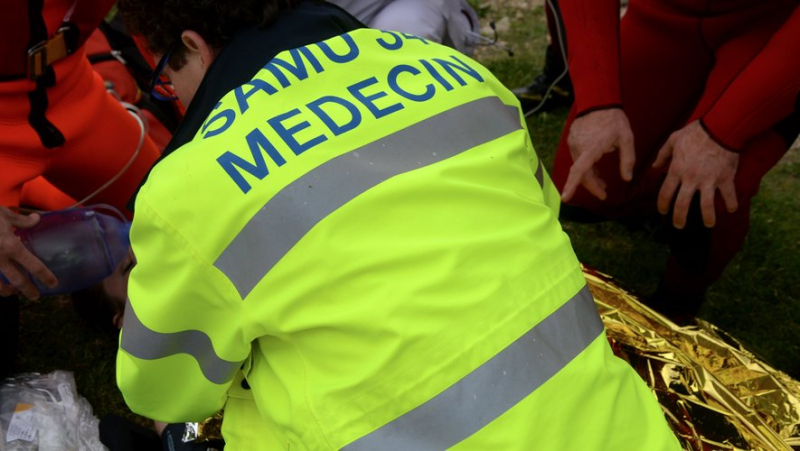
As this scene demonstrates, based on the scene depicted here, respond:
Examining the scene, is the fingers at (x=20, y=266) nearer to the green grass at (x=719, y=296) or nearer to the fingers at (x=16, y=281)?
the fingers at (x=16, y=281)

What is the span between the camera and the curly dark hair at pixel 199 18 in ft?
4.35

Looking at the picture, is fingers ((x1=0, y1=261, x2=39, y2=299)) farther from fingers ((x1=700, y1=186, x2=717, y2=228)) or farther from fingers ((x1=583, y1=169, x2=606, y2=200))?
fingers ((x1=700, y1=186, x2=717, y2=228))

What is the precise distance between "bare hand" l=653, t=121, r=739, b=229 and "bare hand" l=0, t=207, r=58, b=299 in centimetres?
158

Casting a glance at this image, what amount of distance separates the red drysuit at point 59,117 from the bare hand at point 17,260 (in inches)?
9.4

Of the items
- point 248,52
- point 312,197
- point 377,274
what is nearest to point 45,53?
point 248,52

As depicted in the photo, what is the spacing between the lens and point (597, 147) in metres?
1.78

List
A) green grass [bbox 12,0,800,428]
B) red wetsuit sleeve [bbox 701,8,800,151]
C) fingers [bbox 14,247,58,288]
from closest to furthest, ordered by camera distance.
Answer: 1. red wetsuit sleeve [bbox 701,8,800,151]
2. fingers [bbox 14,247,58,288]
3. green grass [bbox 12,0,800,428]

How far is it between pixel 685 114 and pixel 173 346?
5.54 ft

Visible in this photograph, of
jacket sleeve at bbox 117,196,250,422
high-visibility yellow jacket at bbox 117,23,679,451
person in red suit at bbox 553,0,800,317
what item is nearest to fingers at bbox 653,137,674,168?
person in red suit at bbox 553,0,800,317

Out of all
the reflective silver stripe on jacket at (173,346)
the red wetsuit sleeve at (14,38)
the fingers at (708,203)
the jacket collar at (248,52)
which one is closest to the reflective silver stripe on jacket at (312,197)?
the reflective silver stripe on jacket at (173,346)

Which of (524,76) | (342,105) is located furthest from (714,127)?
(524,76)

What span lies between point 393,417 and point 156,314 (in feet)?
1.34

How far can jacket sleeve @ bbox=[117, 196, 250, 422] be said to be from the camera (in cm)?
101

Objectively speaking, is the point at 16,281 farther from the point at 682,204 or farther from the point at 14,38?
the point at 682,204
